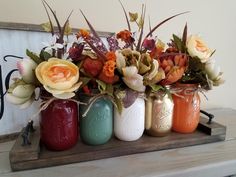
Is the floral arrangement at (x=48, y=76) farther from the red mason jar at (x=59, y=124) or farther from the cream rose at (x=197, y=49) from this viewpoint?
the cream rose at (x=197, y=49)

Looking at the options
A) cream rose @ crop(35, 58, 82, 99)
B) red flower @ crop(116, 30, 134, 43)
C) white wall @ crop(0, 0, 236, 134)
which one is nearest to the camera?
cream rose @ crop(35, 58, 82, 99)

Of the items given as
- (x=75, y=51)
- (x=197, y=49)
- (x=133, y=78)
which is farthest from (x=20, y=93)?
(x=197, y=49)

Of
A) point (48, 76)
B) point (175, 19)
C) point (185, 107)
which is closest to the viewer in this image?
point (48, 76)

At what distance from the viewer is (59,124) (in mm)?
573

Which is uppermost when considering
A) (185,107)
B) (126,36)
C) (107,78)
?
(126,36)

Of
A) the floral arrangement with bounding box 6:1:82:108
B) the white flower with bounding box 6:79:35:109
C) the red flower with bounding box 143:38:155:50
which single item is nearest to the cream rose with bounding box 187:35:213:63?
the red flower with bounding box 143:38:155:50

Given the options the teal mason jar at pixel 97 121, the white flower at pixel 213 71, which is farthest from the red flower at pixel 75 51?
the white flower at pixel 213 71

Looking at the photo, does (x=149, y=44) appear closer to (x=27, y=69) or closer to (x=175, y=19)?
(x=27, y=69)

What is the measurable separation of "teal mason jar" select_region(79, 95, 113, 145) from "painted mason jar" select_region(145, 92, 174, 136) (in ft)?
0.38

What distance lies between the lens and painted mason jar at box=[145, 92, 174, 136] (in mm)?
666

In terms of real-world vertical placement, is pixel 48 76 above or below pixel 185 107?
above

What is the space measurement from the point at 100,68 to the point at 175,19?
1.91 ft

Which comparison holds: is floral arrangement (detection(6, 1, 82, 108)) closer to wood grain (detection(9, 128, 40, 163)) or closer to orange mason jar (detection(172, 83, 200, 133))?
wood grain (detection(9, 128, 40, 163))

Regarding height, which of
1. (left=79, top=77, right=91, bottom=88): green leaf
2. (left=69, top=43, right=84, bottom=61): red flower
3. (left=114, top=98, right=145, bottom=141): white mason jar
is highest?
(left=69, top=43, right=84, bottom=61): red flower
